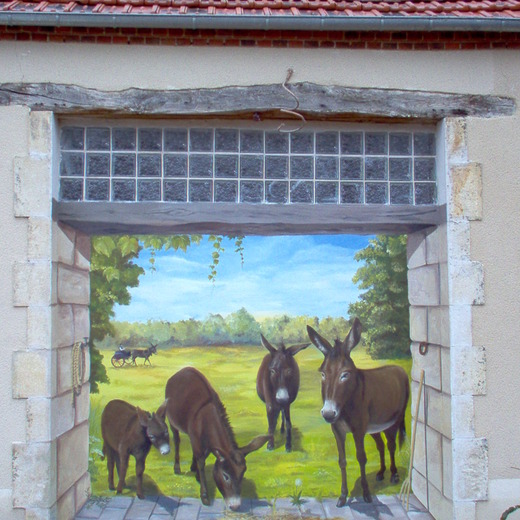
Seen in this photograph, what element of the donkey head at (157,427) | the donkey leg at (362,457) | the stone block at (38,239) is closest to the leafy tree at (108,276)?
the donkey head at (157,427)

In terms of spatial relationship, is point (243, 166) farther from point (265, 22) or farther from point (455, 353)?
point (455, 353)

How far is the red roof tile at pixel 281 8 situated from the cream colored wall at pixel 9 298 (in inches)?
35.6

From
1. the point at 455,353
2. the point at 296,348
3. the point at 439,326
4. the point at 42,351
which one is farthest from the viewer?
the point at 296,348

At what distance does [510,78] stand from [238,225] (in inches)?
98.5

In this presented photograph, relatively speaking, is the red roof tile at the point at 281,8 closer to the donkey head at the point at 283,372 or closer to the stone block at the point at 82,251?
the stone block at the point at 82,251

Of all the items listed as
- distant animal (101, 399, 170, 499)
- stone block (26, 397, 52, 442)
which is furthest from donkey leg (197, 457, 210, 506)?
stone block (26, 397, 52, 442)

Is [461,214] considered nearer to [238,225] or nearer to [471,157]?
[471,157]

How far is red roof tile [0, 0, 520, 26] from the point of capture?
16.0ft

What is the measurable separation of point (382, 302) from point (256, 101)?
227cm

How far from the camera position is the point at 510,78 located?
5152 millimetres

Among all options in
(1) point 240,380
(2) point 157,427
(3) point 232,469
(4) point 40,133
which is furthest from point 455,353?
(4) point 40,133

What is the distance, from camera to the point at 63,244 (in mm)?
5203

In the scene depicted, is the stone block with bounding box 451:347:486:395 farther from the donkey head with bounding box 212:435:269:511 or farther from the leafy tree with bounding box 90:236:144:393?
the leafy tree with bounding box 90:236:144:393

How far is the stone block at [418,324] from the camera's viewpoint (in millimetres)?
5605
